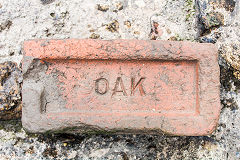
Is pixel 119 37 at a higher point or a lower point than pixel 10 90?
higher

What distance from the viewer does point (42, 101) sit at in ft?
2.94

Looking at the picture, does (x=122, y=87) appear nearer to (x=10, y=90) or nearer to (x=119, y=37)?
(x=119, y=37)

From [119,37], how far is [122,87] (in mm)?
244

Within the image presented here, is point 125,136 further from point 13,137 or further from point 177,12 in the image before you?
point 177,12

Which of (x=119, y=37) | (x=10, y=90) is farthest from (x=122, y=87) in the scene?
(x=10, y=90)

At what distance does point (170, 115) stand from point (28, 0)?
0.76 m

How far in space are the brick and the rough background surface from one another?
0.15 meters

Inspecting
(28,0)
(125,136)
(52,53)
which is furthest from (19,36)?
(125,136)

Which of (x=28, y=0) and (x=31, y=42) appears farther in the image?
(x=28, y=0)

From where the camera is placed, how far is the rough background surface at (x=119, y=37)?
1017 millimetres

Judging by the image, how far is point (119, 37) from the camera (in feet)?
3.43

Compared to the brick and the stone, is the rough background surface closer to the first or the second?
the stone

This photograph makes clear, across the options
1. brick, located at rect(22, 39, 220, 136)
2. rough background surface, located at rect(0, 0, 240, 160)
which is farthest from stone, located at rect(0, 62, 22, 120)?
brick, located at rect(22, 39, 220, 136)

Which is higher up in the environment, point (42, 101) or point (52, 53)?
point (52, 53)
